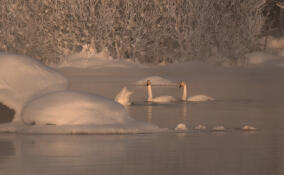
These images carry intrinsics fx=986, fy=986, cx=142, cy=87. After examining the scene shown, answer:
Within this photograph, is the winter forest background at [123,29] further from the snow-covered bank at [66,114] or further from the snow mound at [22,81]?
the snow-covered bank at [66,114]

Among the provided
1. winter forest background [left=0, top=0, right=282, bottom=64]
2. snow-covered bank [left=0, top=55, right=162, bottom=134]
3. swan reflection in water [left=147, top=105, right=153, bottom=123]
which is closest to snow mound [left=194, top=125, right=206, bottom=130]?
snow-covered bank [left=0, top=55, right=162, bottom=134]

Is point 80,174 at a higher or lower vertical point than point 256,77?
higher

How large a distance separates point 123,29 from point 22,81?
1218 inches

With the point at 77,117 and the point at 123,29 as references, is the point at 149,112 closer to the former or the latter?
the point at 77,117

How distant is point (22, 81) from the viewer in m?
17.9

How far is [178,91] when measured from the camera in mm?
32625

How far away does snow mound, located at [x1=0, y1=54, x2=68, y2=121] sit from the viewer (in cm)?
1748

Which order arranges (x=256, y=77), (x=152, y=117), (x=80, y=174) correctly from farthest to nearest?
(x=256, y=77), (x=152, y=117), (x=80, y=174)

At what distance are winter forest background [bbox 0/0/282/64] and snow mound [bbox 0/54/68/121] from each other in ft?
96.2

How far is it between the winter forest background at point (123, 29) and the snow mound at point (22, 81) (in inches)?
1155

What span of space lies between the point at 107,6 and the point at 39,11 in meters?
3.51

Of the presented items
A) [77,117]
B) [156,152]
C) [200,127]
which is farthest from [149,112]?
[156,152]

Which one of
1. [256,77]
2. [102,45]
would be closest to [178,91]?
[256,77]

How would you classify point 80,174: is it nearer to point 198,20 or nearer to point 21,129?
point 21,129
